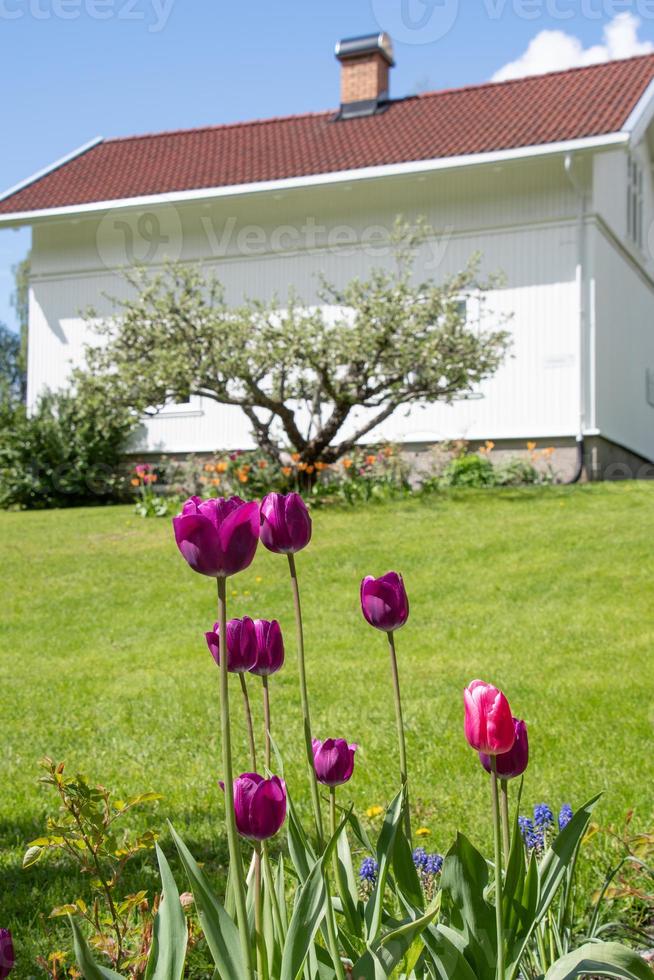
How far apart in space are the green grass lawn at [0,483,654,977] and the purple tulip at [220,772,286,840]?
133 cm

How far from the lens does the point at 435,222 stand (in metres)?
16.5

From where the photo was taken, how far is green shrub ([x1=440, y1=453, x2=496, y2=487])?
13.9 metres

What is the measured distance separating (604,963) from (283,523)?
32.0 inches

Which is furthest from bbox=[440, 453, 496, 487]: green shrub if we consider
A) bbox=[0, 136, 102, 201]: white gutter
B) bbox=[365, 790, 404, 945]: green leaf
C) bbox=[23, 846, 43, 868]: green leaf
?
bbox=[365, 790, 404, 945]: green leaf

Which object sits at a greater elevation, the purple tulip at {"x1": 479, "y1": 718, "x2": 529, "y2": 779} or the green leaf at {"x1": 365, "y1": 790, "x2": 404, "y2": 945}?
the purple tulip at {"x1": 479, "y1": 718, "x2": 529, "y2": 779}

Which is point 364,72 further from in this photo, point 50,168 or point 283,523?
point 283,523

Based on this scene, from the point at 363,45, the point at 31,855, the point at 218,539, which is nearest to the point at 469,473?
the point at 363,45

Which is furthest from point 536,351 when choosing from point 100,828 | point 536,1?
point 100,828

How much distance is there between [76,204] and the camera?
18.2 metres

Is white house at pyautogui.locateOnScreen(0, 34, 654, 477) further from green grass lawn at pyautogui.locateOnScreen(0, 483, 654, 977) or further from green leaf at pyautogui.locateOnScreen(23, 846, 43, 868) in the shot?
green leaf at pyautogui.locateOnScreen(23, 846, 43, 868)

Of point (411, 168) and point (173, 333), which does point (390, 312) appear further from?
point (411, 168)

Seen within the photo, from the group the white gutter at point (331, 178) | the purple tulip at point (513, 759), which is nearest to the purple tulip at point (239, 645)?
the purple tulip at point (513, 759)

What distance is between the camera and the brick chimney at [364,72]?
18891mm

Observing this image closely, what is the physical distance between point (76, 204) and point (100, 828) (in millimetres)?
17545
